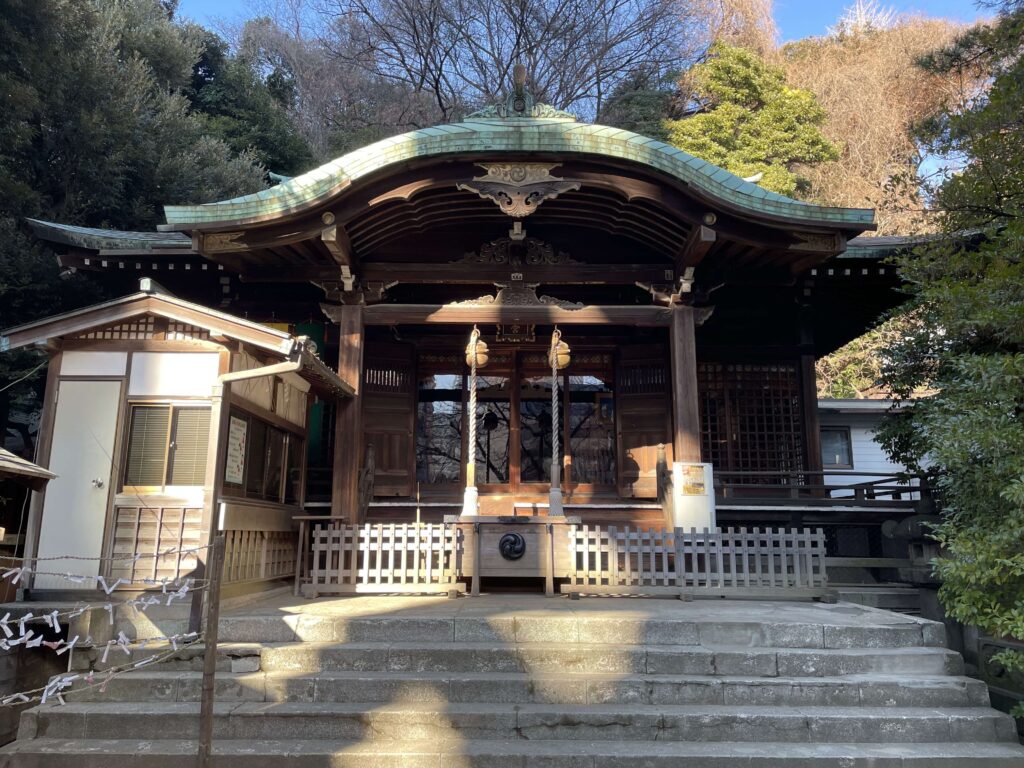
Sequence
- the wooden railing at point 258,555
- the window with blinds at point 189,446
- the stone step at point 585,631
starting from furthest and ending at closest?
the window with blinds at point 189,446 < the wooden railing at point 258,555 < the stone step at point 585,631

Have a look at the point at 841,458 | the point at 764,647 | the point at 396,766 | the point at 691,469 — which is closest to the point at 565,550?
the point at 691,469

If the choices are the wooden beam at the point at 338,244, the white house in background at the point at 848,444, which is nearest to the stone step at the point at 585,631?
the wooden beam at the point at 338,244

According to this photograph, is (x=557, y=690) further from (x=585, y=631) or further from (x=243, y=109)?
(x=243, y=109)

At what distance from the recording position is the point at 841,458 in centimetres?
1662

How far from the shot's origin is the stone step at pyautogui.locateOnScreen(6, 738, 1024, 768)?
4.42 meters

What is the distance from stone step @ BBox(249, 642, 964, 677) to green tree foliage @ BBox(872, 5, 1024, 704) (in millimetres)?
1045

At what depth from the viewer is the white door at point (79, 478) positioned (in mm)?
6996

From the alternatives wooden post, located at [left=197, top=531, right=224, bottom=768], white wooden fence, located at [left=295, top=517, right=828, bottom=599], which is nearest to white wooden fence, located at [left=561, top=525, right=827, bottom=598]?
white wooden fence, located at [left=295, top=517, right=828, bottom=599]

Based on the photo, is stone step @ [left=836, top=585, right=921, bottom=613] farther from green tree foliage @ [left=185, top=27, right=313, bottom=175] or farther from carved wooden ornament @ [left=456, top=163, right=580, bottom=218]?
green tree foliage @ [left=185, top=27, right=313, bottom=175]

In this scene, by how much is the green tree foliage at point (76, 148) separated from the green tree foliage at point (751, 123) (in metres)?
15.1

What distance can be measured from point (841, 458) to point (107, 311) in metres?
15.6

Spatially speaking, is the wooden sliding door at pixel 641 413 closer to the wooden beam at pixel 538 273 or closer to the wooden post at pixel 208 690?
the wooden beam at pixel 538 273

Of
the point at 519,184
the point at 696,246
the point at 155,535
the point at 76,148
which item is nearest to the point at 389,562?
the point at 155,535

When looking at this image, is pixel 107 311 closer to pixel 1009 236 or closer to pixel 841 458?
pixel 1009 236
